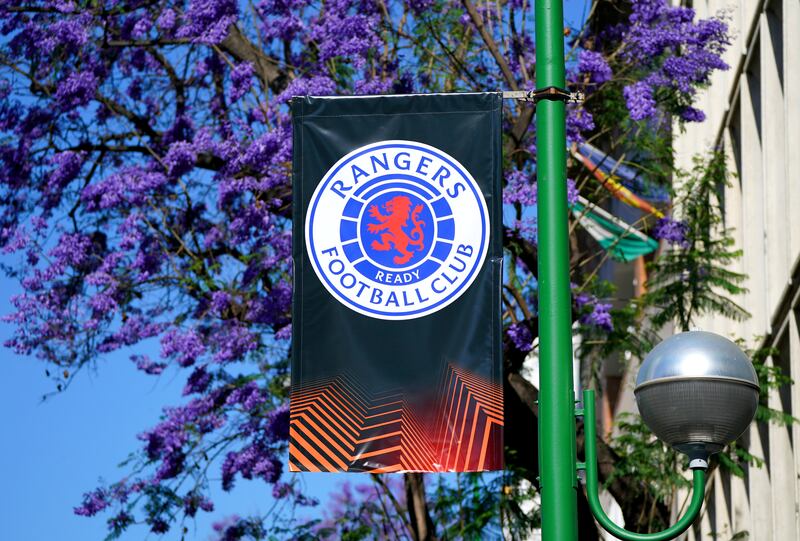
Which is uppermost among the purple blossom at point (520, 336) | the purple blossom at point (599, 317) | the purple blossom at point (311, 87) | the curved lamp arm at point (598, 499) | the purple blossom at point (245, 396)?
the purple blossom at point (311, 87)

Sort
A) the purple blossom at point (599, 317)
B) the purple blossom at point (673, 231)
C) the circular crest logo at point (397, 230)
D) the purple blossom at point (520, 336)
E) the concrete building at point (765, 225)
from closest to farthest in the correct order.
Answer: the circular crest logo at point (397, 230), the concrete building at point (765, 225), the purple blossom at point (599, 317), the purple blossom at point (520, 336), the purple blossom at point (673, 231)

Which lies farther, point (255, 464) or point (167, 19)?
point (167, 19)

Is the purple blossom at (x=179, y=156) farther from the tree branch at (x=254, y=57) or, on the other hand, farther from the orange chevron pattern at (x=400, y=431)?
the orange chevron pattern at (x=400, y=431)

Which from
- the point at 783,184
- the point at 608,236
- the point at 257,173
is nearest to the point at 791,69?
the point at 783,184

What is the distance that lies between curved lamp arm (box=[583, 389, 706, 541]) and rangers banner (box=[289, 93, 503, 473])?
47 cm

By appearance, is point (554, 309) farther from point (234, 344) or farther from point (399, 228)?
point (234, 344)

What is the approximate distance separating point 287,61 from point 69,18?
2.77 meters

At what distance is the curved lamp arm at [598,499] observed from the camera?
720 cm

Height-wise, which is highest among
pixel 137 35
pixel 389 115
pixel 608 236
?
pixel 137 35

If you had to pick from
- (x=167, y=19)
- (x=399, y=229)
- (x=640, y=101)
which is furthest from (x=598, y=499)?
(x=167, y=19)

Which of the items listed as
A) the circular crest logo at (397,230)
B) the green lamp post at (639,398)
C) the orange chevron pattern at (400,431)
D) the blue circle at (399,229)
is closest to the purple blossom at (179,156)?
the circular crest logo at (397,230)

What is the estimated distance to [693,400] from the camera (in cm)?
727

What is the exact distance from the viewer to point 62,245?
2055cm

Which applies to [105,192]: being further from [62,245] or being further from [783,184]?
[783,184]
